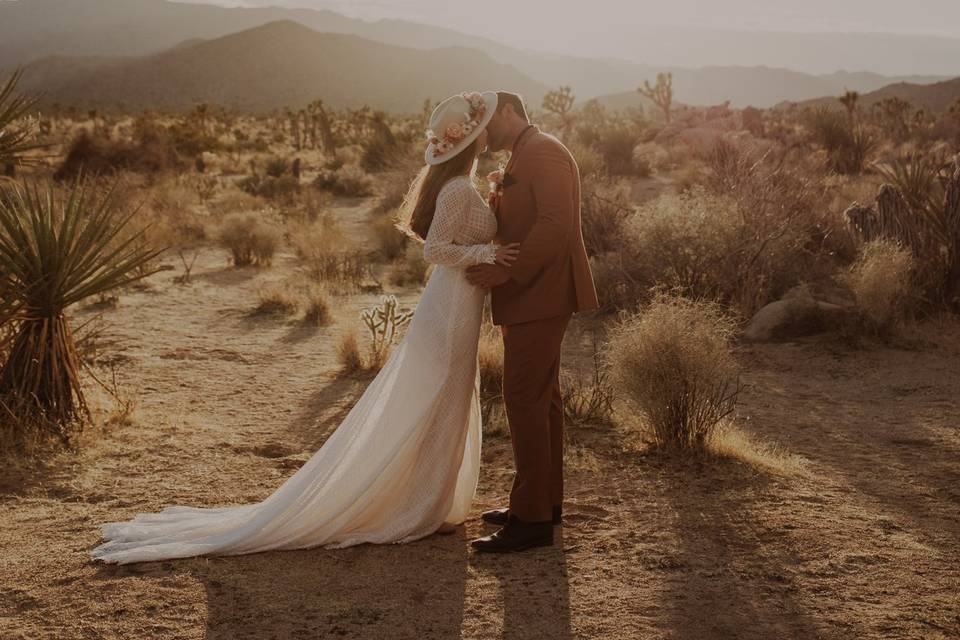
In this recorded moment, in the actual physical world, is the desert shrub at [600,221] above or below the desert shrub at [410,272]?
above

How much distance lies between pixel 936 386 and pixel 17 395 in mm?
7014

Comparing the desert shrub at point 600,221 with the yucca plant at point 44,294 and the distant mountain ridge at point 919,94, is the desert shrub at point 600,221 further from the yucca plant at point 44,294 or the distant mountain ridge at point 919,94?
the distant mountain ridge at point 919,94

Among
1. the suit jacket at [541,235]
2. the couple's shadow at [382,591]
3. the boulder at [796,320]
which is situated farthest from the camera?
the boulder at [796,320]

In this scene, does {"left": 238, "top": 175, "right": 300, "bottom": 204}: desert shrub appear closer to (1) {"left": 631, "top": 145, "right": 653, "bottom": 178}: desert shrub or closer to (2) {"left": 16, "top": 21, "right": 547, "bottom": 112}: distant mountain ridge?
(1) {"left": 631, "top": 145, "right": 653, "bottom": 178}: desert shrub

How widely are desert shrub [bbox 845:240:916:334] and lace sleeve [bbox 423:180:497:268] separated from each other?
622cm

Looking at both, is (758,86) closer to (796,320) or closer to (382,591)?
(796,320)

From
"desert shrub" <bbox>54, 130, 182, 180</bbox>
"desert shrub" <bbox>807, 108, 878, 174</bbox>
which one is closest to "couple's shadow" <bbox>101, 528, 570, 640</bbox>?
"desert shrub" <bbox>54, 130, 182, 180</bbox>

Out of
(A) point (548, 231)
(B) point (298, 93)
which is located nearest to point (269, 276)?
(A) point (548, 231)

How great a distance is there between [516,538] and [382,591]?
0.74m

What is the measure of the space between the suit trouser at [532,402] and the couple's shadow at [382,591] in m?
0.28

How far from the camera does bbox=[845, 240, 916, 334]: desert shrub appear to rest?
925 cm

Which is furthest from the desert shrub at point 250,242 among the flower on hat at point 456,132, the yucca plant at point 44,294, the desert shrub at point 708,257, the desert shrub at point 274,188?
the flower on hat at point 456,132

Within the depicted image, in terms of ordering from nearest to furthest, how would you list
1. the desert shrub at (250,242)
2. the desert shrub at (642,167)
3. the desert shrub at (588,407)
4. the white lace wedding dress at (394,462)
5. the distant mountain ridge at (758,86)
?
the white lace wedding dress at (394,462)
the desert shrub at (588,407)
the desert shrub at (250,242)
the desert shrub at (642,167)
the distant mountain ridge at (758,86)

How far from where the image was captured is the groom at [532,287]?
13.9 ft
